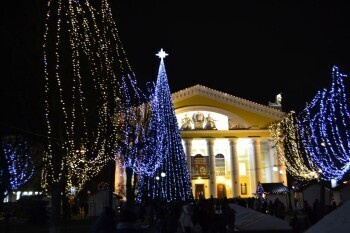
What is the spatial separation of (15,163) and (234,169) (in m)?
29.4

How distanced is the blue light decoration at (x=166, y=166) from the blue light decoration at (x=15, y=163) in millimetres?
7896

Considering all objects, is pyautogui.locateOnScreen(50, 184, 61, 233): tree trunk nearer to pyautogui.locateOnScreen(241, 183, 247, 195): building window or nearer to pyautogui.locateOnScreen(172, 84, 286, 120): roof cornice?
pyautogui.locateOnScreen(172, 84, 286, 120): roof cornice

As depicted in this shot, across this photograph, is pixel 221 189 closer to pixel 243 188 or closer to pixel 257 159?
pixel 243 188

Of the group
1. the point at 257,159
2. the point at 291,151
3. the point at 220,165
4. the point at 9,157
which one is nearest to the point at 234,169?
the point at 220,165

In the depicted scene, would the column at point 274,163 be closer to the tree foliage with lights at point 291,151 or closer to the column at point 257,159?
the column at point 257,159

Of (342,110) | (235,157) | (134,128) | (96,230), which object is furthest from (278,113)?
Answer: (96,230)

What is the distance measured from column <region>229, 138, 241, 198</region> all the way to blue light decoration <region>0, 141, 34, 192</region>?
24684 millimetres

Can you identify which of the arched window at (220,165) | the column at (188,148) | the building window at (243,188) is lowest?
the building window at (243,188)

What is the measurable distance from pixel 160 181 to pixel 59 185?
1454cm

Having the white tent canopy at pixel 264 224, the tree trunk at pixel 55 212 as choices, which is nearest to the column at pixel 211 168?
the white tent canopy at pixel 264 224

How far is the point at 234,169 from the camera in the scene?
48.8 metres

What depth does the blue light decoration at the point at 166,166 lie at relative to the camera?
28.2 metres

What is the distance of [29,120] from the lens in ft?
48.1

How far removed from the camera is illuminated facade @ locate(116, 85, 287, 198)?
1884 inches
